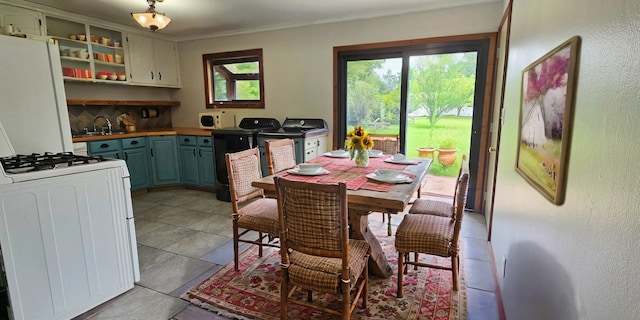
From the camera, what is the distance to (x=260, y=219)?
225 cm

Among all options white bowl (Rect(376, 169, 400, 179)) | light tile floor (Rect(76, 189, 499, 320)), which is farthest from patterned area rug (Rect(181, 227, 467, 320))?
white bowl (Rect(376, 169, 400, 179))

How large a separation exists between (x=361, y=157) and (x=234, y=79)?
3325mm

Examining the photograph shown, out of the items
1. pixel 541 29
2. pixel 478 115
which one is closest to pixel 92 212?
pixel 541 29

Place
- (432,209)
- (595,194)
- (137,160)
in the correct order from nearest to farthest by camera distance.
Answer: (595,194)
(432,209)
(137,160)

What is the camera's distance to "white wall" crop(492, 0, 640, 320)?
61 cm

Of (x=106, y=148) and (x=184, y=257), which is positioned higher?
(x=106, y=148)

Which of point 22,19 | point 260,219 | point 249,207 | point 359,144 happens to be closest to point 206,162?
point 249,207

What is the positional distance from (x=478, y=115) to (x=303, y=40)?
98.2 inches

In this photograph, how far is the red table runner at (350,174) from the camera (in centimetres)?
194

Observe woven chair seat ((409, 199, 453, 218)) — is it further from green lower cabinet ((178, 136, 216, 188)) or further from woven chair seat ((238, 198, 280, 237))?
green lower cabinet ((178, 136, 216, 188))

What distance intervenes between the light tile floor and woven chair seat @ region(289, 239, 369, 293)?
0.71 metres

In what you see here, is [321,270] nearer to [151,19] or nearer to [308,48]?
[151,19]

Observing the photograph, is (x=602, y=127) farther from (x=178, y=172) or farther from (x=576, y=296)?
(x=178, y=172)

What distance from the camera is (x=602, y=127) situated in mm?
747
